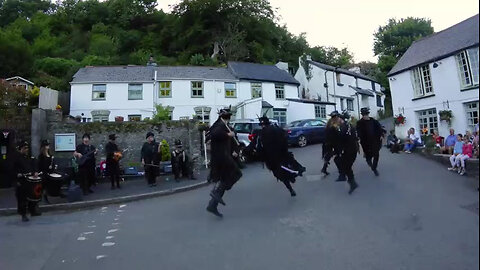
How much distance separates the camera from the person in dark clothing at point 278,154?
5.40 feet

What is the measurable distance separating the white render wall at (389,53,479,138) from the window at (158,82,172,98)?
26.2 meters

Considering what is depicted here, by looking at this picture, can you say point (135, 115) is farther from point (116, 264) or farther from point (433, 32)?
point (433, 32)

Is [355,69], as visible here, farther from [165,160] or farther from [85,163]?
[85,163]

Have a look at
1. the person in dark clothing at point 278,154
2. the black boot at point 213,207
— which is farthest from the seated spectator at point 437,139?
the black boot at point 213,207

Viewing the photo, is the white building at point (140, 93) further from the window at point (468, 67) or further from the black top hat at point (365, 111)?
the window at point (468, 67)

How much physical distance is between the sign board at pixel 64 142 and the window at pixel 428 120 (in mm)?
14523

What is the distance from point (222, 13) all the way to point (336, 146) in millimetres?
2852

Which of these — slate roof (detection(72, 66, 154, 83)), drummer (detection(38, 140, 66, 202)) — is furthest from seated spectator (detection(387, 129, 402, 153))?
slate roof (detection(72, 66, 154, 83))

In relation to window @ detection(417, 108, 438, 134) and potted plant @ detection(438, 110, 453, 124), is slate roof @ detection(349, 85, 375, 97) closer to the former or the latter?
window @ detection(417, 108, 438, 134)

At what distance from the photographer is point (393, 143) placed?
1.51 metres

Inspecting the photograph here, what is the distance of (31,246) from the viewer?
211 inches

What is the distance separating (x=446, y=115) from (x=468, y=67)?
0.80ft

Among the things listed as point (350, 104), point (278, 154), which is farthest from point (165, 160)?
point (350, 104)

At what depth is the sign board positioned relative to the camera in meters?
13.8
